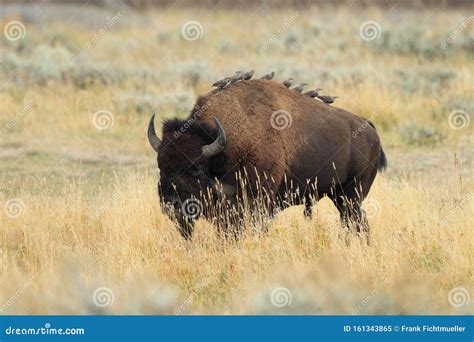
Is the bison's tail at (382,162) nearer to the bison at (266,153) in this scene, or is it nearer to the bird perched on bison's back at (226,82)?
the bison at (266,153)

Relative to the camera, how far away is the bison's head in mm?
9414

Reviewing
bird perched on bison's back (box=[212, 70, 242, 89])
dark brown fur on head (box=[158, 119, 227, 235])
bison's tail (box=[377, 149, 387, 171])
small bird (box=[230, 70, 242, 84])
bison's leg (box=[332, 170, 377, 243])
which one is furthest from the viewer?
bison's tail (box=[377, 149, 387, 171])

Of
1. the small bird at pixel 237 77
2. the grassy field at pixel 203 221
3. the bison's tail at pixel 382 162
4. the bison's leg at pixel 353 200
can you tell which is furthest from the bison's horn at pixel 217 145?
the bison's tail at pixel 382 162

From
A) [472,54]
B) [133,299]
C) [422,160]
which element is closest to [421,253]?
[133,299]

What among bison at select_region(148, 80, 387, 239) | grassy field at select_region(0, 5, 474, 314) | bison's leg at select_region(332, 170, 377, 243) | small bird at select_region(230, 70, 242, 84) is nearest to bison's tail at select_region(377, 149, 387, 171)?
bison at select_region(148, 80, 387, 239)

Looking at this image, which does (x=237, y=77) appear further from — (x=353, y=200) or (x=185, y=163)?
(x=353, y=200)

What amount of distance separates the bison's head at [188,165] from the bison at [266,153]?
0.03ft

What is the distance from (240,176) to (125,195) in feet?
8.05

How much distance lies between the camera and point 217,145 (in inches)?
381

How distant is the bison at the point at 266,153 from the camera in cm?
958

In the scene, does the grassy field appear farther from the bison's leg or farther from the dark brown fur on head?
the dark brown fur on head

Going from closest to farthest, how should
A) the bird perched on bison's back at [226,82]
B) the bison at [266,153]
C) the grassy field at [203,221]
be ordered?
the grassy field at [203,221] < the bison at [266,153] < the bird perched on bison's back at [226,82]

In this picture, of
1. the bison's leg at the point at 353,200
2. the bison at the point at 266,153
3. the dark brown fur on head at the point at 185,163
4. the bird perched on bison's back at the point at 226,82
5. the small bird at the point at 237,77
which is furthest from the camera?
the bison's leg at the point at 353,200

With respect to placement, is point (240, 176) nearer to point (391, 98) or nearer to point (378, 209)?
point (378, 209)
